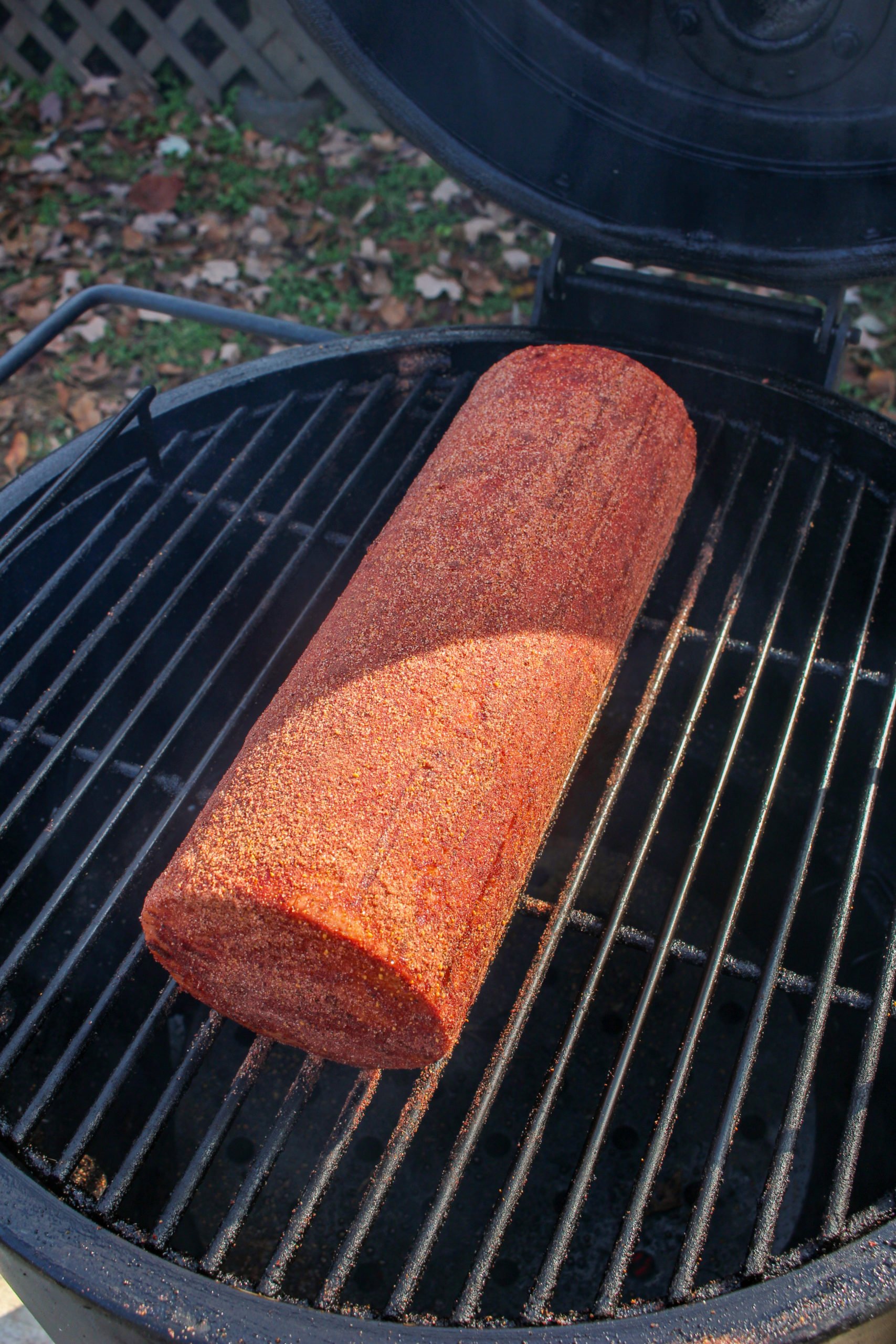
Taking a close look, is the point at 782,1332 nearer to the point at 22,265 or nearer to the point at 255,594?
the point at 255,594

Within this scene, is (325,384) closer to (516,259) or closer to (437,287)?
(437,287)

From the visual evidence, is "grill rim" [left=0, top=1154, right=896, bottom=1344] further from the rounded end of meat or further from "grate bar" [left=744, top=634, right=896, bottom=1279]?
the rounded end of meat

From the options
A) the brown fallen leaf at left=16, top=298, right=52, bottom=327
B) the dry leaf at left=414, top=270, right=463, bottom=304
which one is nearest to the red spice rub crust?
the dry leaf at left=414, top=270, right=463, bottom=304

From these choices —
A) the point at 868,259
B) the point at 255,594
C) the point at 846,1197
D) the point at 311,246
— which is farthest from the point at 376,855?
the point at 311,246

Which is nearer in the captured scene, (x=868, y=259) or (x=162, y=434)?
(x=868, y=259)

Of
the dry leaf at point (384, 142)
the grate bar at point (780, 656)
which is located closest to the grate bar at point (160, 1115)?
the grate bar at point (780, 656)

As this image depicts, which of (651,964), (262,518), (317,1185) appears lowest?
(317,1185)

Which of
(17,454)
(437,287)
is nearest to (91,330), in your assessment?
(17,454)
